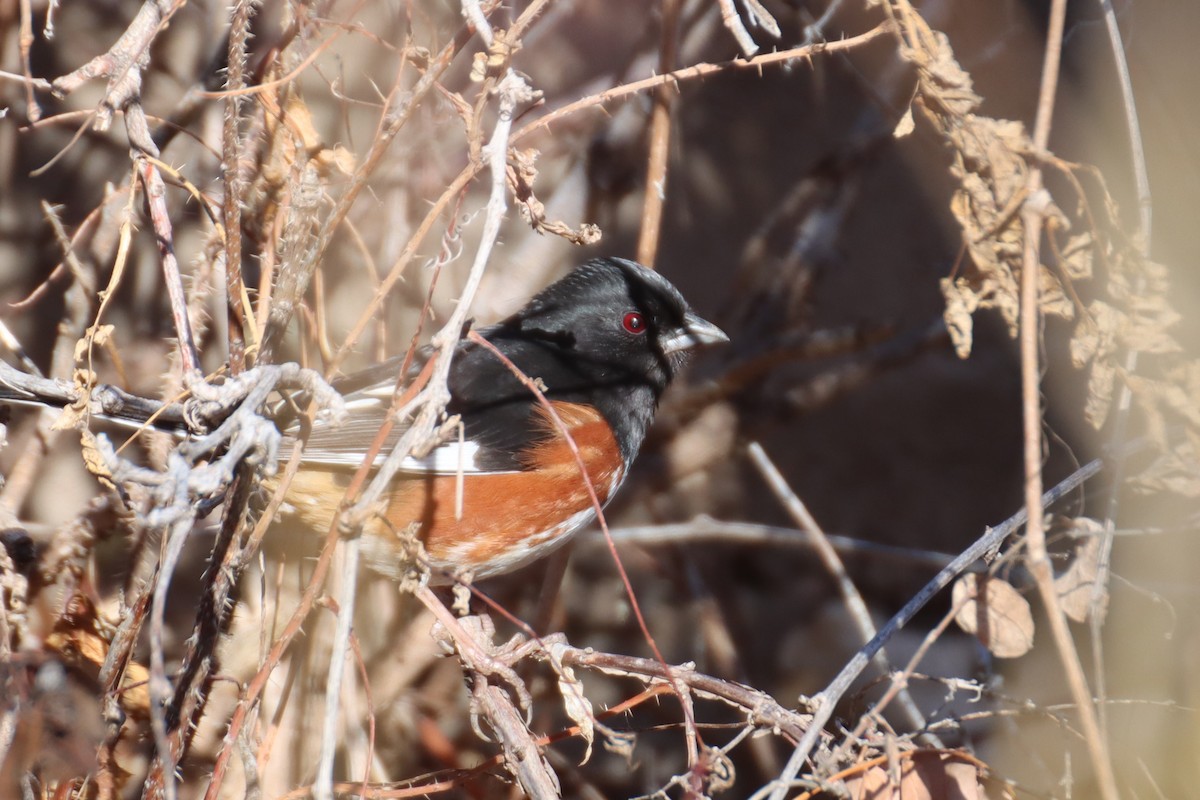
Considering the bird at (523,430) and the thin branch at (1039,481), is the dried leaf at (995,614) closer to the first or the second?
the thin branch at (1039,481)

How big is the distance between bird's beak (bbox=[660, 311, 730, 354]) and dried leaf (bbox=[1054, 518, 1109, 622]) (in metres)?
0.98

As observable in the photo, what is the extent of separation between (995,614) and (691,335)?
104cm

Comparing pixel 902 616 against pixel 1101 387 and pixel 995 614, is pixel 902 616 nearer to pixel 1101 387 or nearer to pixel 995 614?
pixel 995 614

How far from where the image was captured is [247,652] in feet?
6.68

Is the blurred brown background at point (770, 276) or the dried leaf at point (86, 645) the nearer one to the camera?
the dried leaf at point (86, 645)

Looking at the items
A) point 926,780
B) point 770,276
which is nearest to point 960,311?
point 926,780

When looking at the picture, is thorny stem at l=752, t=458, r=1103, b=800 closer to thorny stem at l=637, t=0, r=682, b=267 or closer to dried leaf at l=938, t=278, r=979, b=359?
dried leaf at l=938, t=278, r=979, b=359

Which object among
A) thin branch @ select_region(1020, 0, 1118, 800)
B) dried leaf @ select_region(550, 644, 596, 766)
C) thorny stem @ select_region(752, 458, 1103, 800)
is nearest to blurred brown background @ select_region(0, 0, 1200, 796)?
thorny stem @ select_region(752, 458, 1103, 800)

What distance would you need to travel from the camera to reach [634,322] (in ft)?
7.88

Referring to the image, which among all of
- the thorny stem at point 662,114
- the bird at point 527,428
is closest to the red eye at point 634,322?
the bird at point 527,428

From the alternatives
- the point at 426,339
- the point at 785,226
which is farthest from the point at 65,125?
the point at 785,226

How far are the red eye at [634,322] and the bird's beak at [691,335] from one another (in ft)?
0.20

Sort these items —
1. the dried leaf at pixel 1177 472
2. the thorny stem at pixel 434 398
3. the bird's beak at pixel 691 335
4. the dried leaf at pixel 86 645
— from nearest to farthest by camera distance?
the thorny stem at pixel 434 398, the dried leaf at pixel 1177 472, the dried leaf at pixel 86 645, the bird's beak at pixel 691 335

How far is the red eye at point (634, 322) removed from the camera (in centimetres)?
239
